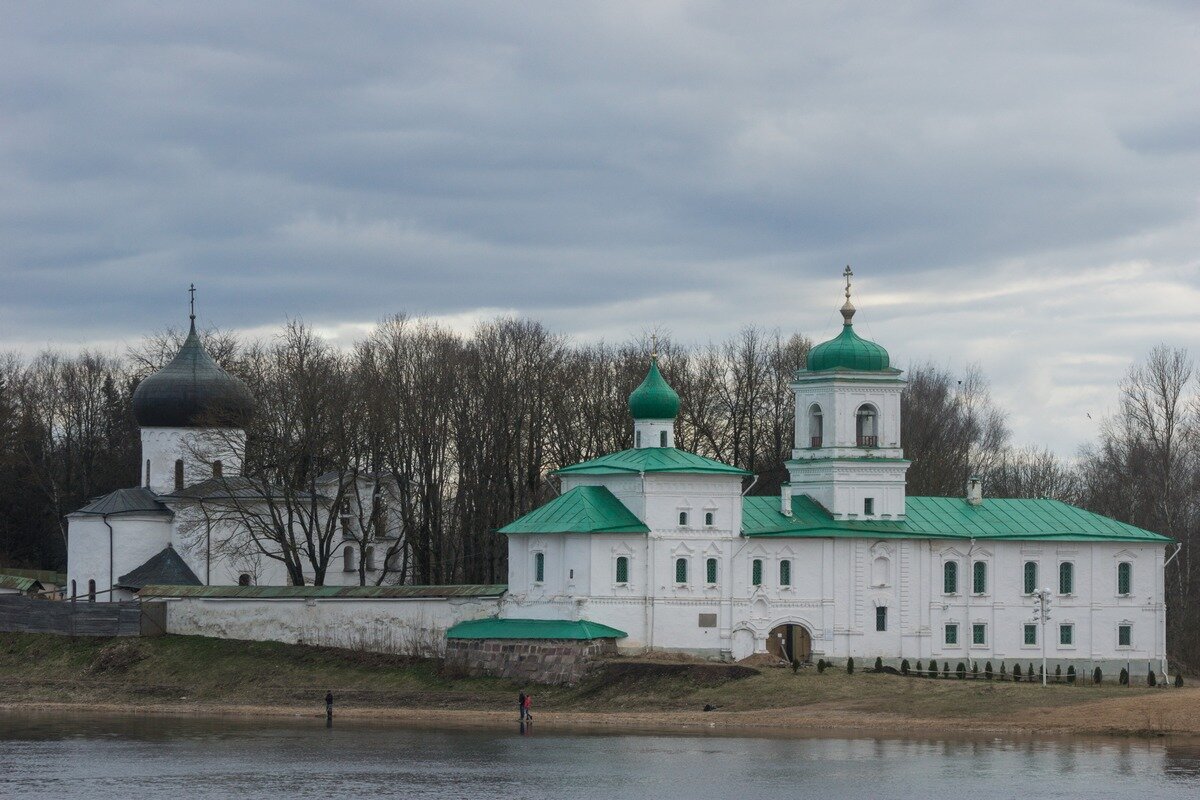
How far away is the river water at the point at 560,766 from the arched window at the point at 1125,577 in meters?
15.5

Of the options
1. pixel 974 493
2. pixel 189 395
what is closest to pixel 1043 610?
pixel 974 493

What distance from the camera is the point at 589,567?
49.4 meters

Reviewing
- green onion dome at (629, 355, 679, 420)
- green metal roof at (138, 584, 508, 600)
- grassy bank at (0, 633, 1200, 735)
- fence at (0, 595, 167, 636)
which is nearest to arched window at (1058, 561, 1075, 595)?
grassy bank at (0, 633, 1200, 735)

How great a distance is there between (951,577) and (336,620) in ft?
51.1

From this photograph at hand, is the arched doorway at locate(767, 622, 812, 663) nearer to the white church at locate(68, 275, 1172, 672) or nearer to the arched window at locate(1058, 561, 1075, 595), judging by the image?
the white church at locate(68, 275, 1172, 672)

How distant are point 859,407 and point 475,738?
54.9ft

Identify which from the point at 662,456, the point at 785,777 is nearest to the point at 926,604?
the point at 662,456

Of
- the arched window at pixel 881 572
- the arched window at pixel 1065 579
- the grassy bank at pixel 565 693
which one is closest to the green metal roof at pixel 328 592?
the grassy bank at pixel 565 693

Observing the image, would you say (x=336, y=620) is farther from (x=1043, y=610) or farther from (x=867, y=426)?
(x=1043, y=610)

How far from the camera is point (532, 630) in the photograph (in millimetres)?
48938

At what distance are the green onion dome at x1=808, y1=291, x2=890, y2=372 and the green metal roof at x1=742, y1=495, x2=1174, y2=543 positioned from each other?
3570 mm

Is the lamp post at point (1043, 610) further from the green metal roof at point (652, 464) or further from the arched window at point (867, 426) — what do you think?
the green metal roof at point (652, 464)

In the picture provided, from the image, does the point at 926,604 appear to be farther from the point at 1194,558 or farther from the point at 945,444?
the point at 945,444

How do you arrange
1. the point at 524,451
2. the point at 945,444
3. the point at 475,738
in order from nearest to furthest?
the point at 475,738 → the point at 524,451 → the point at 945,444
